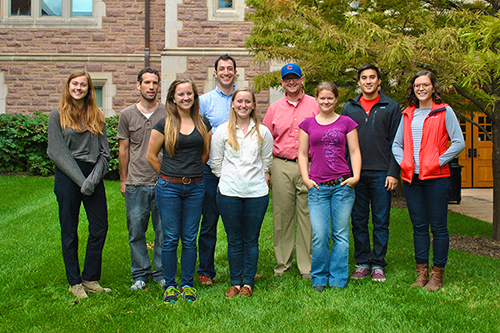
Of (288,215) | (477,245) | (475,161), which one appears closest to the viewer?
(288,215)

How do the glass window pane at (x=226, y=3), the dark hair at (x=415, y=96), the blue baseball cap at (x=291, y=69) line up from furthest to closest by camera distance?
the glass window pane at (x=226, y=3) → the blue baseball cap at (x=291, y=69) → the dark hair at (x=415, y=96)

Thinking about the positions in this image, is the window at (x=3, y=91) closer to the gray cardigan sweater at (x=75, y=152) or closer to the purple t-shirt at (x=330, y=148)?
the gray cardigan sweater at (x=75, y=152)

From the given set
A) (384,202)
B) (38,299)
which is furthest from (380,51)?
(38,299)

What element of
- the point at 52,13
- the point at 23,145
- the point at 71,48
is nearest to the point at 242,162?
the point at 23,145

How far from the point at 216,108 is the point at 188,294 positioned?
1698 mm

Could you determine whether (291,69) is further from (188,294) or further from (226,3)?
(226,3)

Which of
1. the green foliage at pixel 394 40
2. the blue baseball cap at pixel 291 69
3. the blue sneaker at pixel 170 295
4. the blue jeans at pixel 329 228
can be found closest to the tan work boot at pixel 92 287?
the blue sneaker at pixel 170 295

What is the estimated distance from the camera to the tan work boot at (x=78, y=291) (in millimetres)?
3791

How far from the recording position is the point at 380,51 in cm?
454

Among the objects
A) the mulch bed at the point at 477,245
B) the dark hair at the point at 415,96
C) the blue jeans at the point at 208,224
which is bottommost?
the mulch bed at the point at 477,245

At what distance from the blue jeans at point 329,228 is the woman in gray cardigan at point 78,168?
180 centimetres

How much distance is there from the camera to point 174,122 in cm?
373

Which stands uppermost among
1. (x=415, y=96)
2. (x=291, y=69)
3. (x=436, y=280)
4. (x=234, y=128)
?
(x=291, y=69)

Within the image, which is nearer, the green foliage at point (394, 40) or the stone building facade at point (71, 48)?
the green foliage at point (394, 40)
